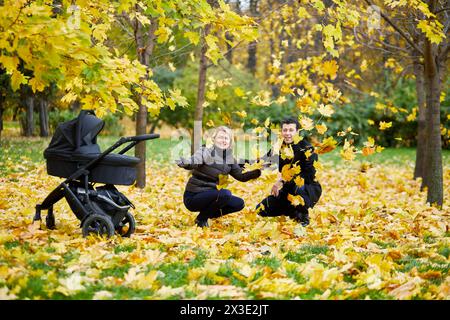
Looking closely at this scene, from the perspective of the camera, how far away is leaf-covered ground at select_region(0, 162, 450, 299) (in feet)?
12.2

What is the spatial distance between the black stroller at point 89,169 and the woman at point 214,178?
1033mm

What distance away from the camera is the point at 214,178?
6.24m

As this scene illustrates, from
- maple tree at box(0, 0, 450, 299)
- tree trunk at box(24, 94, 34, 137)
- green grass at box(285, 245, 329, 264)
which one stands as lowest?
green grass at box(285, 245, 329, 264)

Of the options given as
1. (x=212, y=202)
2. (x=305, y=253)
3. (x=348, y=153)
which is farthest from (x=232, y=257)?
(x=348, y=153)

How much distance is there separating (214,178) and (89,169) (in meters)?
1.51

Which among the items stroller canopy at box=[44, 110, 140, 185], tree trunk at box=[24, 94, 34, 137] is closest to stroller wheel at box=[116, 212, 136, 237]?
stroller canopy at box=[44, 110, 140, 185]

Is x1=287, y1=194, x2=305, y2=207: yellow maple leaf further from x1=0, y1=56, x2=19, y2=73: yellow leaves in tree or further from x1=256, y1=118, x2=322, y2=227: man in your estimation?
x1=0, y1=56, x2=19, y2=73: yellow leaves in tree

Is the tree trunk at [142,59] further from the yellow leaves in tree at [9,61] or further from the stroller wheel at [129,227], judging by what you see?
the yellow leaves in tree at [9,61]

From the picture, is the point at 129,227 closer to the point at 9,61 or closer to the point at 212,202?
the point at 212,202

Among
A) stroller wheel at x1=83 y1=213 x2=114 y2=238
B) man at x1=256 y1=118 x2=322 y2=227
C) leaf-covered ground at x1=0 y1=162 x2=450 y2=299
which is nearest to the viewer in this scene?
leaf-covered ground at x1=0 y1=162 x2=450 y2=299

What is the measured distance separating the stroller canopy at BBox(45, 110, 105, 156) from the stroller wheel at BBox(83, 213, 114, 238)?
0.57 metres

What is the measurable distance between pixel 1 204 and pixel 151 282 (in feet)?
12.4

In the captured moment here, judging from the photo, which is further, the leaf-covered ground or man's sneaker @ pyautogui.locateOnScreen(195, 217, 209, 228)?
man's sneaker @ pyautogui.locateOnScreen(195, 217, 209, 228)

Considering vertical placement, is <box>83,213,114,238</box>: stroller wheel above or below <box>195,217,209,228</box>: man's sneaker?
above
